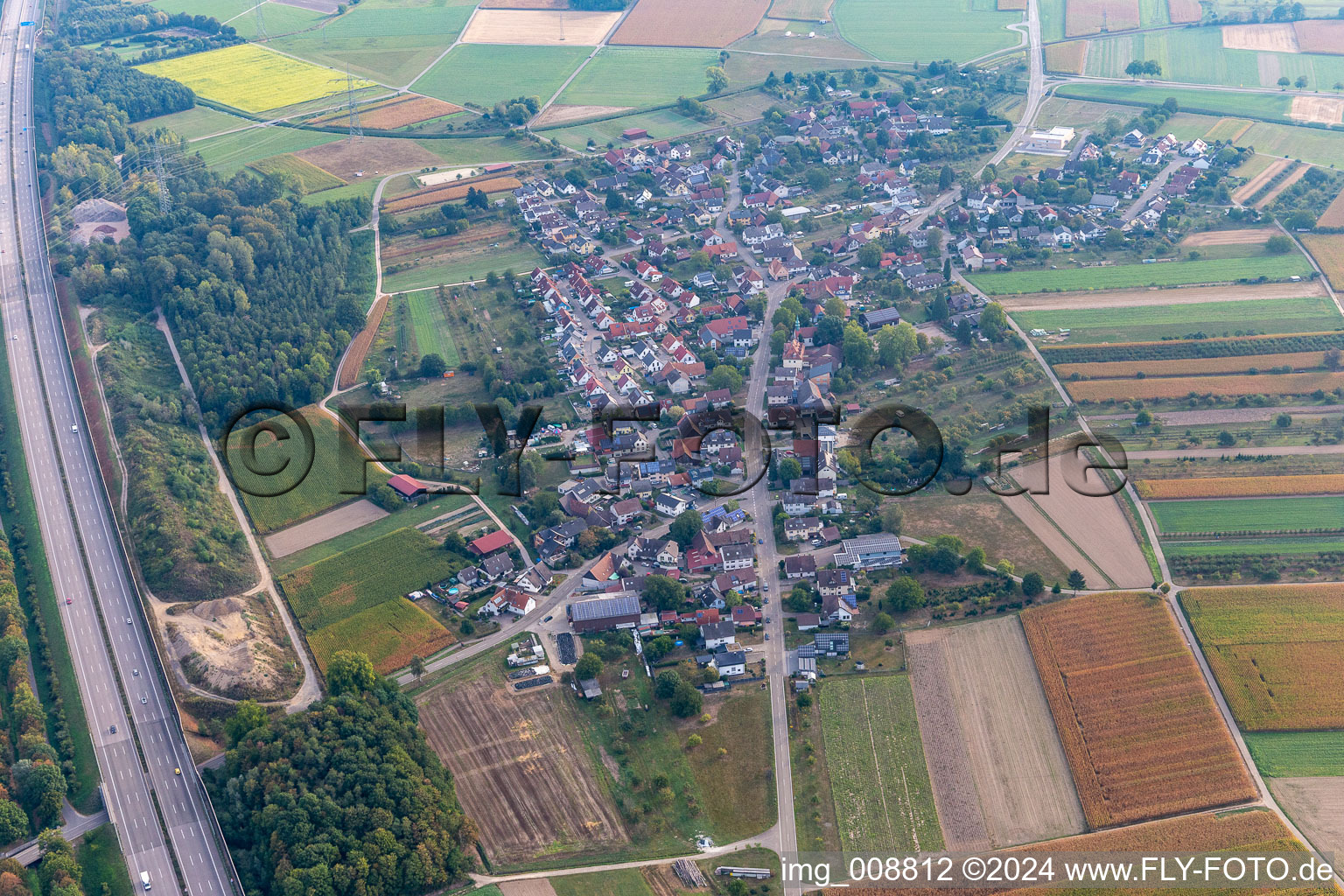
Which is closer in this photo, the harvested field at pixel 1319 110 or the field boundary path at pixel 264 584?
the field boundary path at pixel 264 584

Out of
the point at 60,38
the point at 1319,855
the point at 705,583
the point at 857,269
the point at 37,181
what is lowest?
the point at 1319,855

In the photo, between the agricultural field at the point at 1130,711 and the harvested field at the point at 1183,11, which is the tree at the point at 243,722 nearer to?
the agricultural field at the point at 1130,711

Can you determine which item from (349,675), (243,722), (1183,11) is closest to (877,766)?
(349,675)

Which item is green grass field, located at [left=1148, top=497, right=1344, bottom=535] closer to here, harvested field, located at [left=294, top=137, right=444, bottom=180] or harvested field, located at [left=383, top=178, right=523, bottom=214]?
harvested field, located at [left=383, top=178, right=523, bottom=214]

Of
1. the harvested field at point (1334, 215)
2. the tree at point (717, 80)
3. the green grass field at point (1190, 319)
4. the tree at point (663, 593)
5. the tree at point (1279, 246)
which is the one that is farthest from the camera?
the tree at point (717, 80)

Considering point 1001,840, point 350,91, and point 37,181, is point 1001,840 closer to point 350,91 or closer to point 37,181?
point 37,181

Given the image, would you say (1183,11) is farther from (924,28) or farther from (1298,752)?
(1298,752)

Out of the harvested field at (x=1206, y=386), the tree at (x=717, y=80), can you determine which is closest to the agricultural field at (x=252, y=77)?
the tree at (x=717, y=80)

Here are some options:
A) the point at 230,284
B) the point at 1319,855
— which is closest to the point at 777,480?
the point at 1319,855
